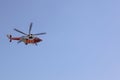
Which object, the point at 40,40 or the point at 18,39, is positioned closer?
the point at 40,40

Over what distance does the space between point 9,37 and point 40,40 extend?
1951 centimetres

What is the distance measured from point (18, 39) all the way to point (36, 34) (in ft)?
31.0

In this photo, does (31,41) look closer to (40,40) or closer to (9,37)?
(40,40)

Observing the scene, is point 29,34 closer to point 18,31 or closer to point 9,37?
point 18,31

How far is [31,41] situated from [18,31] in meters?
6.87

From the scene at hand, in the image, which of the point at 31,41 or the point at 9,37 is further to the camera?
the point at 9,37

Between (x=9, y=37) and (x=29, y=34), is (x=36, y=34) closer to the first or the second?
(x=29, y=34)

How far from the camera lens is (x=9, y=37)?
14388 cm

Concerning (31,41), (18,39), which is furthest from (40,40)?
(18,39)

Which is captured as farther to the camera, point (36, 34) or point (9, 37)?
point (9, 37)

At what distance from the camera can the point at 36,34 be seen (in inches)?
5320

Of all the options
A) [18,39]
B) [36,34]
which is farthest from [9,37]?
[36,34]

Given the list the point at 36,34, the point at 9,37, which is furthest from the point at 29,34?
the point at 9,37

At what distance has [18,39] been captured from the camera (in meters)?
140
